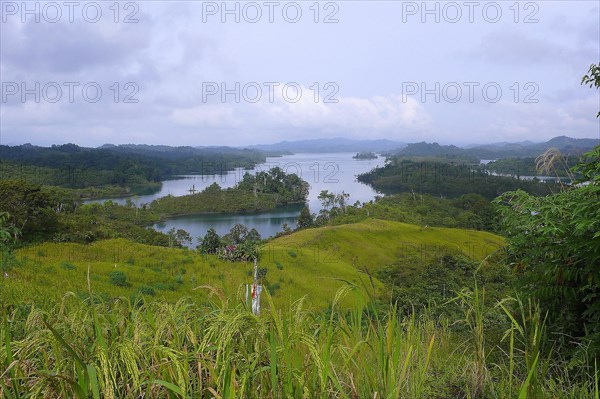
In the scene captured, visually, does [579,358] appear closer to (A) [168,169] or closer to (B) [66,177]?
(B) [66,177]

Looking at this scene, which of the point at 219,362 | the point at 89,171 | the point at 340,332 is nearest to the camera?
the point at 219,362

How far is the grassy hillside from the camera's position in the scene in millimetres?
8291

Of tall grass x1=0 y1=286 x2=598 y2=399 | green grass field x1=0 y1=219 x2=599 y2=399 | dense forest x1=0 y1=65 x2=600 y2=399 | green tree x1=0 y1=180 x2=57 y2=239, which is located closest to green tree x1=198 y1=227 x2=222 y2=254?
green tree x1=0 y1=180 x2=57 y2=239

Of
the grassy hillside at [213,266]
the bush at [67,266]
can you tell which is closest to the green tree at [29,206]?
the grassy hillside at [213,266]

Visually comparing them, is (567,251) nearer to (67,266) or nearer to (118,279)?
(118,279)

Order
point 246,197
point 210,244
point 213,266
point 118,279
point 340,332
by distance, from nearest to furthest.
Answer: point 340,332 → point 118,279 → point 213,266 → point 210,244 → point 246,197

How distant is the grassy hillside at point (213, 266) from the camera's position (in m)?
8.29

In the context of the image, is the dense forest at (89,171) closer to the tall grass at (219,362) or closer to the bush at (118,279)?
the bush at (118,279)

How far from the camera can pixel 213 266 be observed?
67.5 feet

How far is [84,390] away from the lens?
1.23 metres

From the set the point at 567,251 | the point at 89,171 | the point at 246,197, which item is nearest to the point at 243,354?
the point at 567,251

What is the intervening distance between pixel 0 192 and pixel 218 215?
5447 cm

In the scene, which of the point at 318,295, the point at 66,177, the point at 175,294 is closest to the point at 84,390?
the point at 175,294

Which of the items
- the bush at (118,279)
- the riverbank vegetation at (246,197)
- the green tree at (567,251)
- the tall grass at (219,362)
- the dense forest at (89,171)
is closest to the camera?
the tall grass at (219,362)
